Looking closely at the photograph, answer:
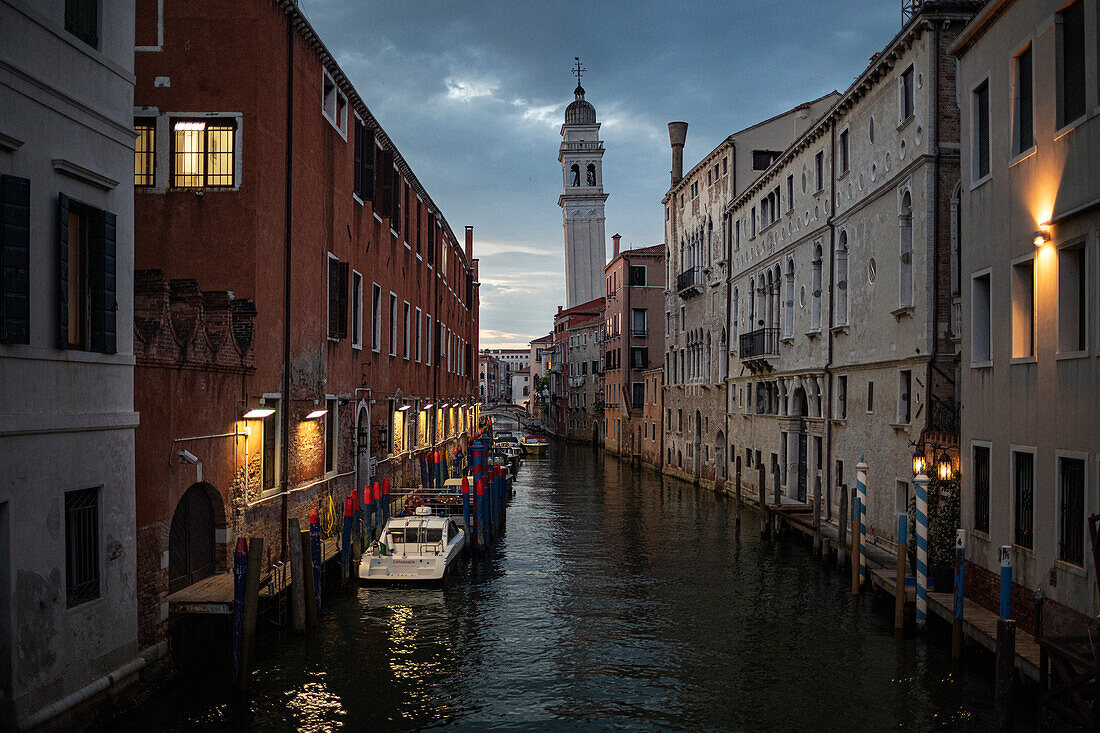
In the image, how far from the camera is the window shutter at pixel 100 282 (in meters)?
9.52

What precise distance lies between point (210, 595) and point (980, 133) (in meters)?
12.5

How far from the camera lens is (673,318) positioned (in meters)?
42.4

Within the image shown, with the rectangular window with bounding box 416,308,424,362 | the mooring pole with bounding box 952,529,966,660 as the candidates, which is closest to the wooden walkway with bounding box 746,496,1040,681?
the mooring pole with bounding box 952,529,966,660

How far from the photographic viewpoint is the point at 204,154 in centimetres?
1474

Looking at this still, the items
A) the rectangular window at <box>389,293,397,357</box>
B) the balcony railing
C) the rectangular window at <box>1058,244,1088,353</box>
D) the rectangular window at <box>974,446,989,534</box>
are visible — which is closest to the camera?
the rectangular window at <box>1058,244,1088,353</box>

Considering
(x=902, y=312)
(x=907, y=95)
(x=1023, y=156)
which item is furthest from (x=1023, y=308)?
(x=907, y=95)

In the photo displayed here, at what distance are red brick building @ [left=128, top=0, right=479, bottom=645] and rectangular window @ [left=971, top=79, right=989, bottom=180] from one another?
10.9 metres

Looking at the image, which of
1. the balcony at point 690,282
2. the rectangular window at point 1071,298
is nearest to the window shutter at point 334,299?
the rectangular window at point 1071,298

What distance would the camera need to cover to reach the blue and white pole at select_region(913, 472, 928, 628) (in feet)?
44.9

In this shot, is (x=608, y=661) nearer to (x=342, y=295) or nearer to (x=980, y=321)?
(x=980, y=321)

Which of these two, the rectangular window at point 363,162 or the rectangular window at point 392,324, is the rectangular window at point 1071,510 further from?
the rectangular window at point 392,324

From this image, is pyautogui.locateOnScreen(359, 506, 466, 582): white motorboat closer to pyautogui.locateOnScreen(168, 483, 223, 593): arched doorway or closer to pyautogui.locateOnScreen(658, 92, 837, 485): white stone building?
pyautogui.locateOnScreen(168, 483, 223, 593): arched doorway

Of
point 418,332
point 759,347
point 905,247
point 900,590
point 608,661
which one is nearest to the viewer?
point 608,661

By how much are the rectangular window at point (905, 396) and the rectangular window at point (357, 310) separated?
37.9 ft
